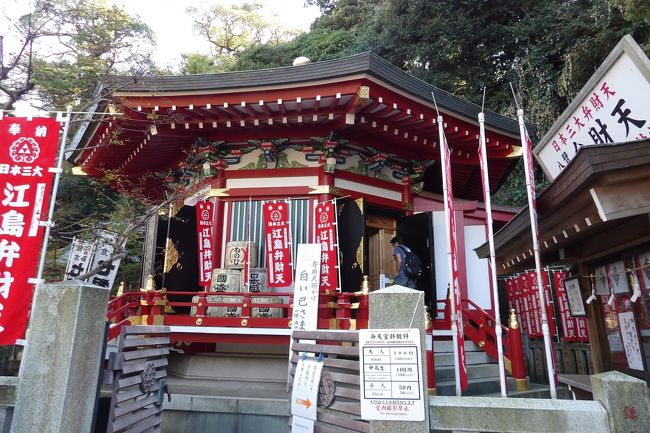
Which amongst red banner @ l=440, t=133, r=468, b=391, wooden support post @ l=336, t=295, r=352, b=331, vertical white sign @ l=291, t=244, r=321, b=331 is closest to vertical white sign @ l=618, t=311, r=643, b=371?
red banner @ l=440, t=133, r=468, b=391

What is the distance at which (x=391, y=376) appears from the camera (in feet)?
9.96

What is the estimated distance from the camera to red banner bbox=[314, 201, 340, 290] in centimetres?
760

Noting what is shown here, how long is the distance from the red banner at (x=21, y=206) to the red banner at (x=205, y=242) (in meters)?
4.03

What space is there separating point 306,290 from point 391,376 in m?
4.06

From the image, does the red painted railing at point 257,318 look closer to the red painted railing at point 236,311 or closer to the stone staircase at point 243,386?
the red painted railing at point 236,311

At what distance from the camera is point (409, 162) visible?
973 cm

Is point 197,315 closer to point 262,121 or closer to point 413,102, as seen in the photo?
point 262,121

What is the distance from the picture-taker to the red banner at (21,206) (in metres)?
3.98

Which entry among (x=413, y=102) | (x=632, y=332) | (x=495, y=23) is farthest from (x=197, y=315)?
(x=495, y=23)

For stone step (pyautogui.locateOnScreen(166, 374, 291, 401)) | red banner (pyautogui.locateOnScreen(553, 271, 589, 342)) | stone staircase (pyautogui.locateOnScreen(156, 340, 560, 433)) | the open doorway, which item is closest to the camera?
stone staircase (pyautogui.locateOnScreen(156, 340, 560, 433))

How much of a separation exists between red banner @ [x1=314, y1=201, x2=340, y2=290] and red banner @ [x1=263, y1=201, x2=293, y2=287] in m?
0.59

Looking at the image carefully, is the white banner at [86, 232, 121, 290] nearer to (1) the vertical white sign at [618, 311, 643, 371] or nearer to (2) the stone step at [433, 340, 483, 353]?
(2) the stone step at [433, 340, 483, 353]

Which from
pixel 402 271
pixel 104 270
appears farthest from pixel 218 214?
pixel 402 271

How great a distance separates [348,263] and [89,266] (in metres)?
5.98
